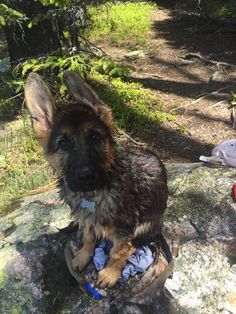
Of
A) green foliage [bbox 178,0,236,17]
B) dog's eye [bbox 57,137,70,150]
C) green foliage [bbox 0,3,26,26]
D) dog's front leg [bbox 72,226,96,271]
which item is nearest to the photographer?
dog's eye [bbox 57,137,70,150]

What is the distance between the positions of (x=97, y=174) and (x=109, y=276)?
83 centimetres

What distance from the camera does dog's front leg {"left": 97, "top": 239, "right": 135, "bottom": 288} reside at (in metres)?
3.20

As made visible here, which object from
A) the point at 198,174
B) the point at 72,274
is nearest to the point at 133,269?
the point at 72,274

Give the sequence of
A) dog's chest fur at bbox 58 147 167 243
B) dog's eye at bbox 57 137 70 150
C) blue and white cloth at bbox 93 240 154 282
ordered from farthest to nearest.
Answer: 1. blue and white cloth at bbox 93 240 154 282
2. dog's chest fur at bbox 58 147 167 243
3. dog's eye at bbox 57 137 70 150

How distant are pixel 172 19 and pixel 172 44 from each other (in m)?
3.20

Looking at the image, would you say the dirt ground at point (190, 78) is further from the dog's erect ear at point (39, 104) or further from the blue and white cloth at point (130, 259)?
the dog's erect ear at point (39, 104)

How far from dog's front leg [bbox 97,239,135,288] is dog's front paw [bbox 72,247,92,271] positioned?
8.4 inches

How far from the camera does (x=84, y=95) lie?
3000 mm

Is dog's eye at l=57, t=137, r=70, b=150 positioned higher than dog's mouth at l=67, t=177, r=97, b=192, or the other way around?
dog's eye at l=57, t=137, r=70, b=150

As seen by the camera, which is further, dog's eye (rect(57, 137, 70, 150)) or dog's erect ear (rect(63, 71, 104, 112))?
dog's eye (rect(57, 137, 70, 150))

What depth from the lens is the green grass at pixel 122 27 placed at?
13047mm

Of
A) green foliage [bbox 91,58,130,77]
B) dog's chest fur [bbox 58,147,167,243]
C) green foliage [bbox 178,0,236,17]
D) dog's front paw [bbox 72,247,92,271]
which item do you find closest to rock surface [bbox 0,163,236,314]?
dog's front paw [bbox 72,247,92,271]

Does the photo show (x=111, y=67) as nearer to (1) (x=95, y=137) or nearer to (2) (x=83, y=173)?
(1) (x=95, y=137)

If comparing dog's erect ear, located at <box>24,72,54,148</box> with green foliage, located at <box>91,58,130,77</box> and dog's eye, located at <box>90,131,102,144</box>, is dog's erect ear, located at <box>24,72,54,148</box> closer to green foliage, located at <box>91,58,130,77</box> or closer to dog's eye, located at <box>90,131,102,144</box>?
dog's eye, located at <box>90,131,102,144</box>
